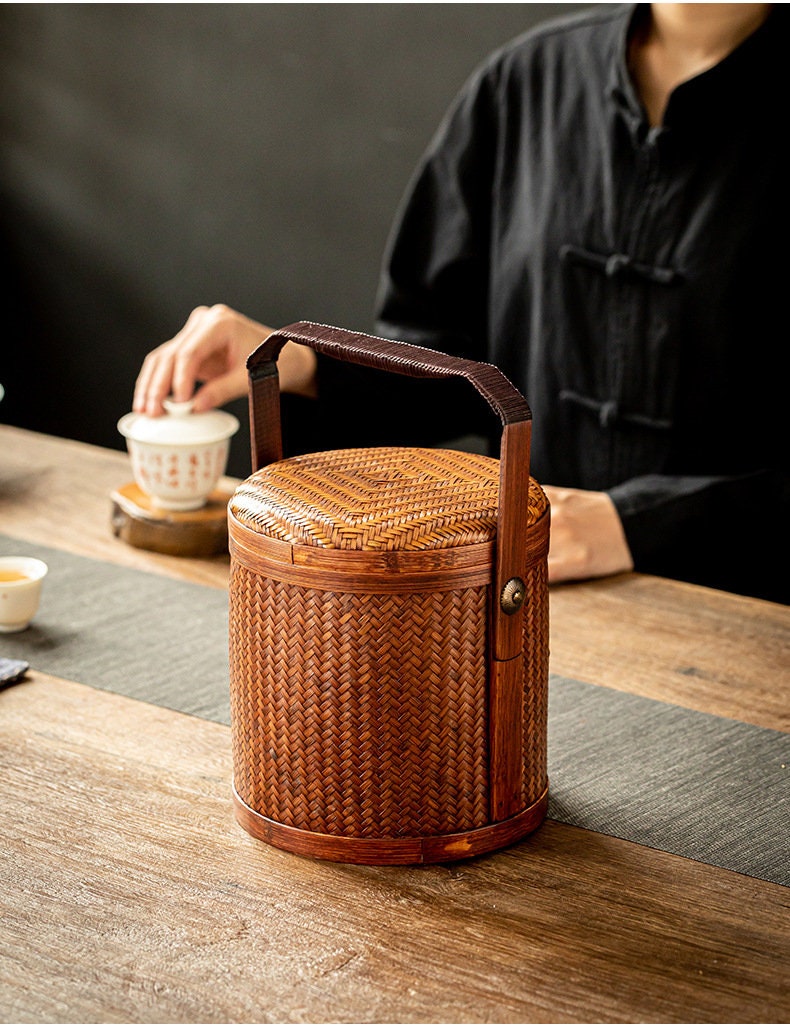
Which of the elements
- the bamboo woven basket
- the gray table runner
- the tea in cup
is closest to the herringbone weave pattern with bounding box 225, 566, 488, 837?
the bamboo woven basket

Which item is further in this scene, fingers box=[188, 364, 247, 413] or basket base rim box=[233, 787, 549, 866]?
fingers box=[188, 364, 247, 413]

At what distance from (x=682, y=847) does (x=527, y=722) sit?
16cm

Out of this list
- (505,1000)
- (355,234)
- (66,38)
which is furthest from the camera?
(66,38)

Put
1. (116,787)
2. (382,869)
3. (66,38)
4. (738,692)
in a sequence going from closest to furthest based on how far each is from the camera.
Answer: (382,869) → (116,787) → (738,692) → (66,38)

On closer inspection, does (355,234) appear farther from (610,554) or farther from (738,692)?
(738,692)

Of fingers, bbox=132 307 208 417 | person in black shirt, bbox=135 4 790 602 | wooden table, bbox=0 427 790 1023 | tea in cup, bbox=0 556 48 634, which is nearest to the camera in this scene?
wooden table, bbox=0 427 790 1023

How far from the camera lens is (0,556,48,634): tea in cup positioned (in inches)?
49.9

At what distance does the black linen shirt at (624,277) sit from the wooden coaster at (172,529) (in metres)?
0.34

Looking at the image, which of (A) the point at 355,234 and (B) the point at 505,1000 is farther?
(A) the point at 355,234

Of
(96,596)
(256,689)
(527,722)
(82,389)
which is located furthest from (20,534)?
(82,389)

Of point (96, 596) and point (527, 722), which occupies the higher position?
point (527, 722)

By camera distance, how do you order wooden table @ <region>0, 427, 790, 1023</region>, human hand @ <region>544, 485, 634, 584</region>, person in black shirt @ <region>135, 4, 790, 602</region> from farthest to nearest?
person in black shirt @ <region>135, 4, 790, 602</region>, human hand @ <region>544, 485, 634, 584</region>, wooden table @ <region>0, 427, 790, 1023</region>

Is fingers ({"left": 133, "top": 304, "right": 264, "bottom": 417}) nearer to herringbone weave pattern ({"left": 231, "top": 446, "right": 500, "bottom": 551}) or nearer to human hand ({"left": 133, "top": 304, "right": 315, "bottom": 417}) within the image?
human hand ({"left": 133, "top": 304, "right": 315, "bottom": 417})

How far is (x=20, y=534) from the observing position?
61.7 inches
